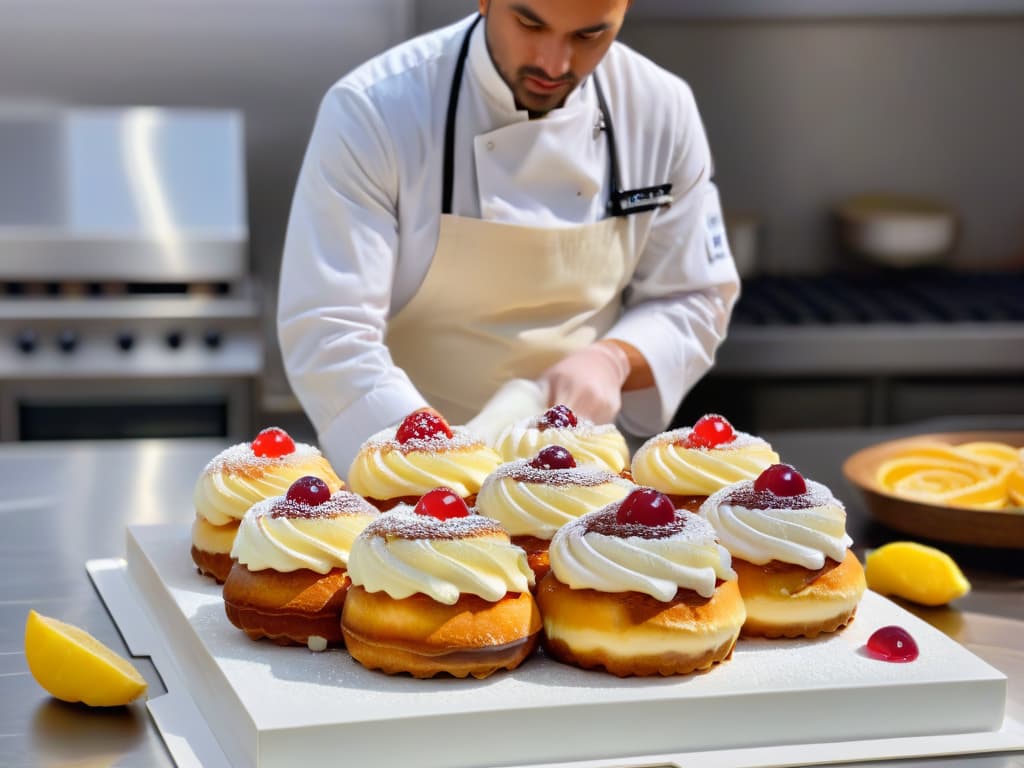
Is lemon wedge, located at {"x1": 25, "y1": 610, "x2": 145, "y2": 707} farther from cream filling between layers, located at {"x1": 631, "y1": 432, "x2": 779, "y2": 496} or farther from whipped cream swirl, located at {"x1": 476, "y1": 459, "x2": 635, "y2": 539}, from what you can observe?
cream filling between layers, located at {"x1": 631, "y1": 432, "x2": 779, "y2": 496}

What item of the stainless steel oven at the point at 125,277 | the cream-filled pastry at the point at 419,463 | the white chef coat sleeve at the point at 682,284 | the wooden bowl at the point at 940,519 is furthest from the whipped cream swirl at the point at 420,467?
the stainless steel oven at the point at 125,277

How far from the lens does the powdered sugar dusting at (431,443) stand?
5.83 feet

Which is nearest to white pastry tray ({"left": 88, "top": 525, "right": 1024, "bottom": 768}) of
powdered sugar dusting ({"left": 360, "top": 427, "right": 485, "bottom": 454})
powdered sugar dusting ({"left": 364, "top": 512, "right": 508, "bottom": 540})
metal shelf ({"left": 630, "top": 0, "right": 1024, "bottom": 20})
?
powdered sugar dusting ({"left": 364, "top": 512, "right": 508, "bottom": 540})

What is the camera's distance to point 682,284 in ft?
8.49

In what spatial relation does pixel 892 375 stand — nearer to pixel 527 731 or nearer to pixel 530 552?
pixel 530 552

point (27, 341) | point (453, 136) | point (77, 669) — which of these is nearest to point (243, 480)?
point (77, 669)

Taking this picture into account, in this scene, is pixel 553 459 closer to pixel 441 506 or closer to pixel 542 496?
pixel 542 496

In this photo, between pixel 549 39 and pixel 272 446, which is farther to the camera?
pixel 549 39

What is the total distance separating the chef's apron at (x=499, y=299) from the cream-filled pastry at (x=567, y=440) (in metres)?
0.55

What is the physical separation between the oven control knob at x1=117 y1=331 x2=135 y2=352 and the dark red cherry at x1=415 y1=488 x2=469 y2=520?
2.56 metres

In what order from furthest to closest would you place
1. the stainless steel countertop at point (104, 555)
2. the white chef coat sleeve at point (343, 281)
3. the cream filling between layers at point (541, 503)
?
the white chef coat sleeve at point (343, 281) < the cream filling between layers at point (541, 503) < the stainless steel countertop at point (104, 555)

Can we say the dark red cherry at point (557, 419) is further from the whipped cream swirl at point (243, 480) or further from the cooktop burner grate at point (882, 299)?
the cooktop burner grate at point (882, 299)

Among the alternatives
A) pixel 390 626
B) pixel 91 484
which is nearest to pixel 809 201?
pixel 91 484

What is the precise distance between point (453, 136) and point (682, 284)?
507mm
